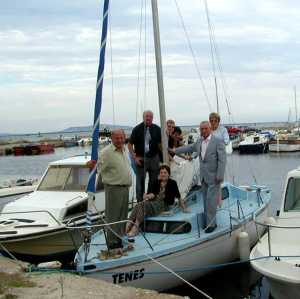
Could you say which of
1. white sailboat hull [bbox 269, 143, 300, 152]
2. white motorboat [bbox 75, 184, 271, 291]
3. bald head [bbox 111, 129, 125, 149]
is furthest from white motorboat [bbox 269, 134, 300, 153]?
bald head [bbox 111, 129, 125, 149]

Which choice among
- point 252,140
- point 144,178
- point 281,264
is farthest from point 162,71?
point 252,140

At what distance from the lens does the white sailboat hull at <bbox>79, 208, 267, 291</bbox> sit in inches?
366

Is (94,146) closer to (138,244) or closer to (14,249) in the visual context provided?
(138,244)

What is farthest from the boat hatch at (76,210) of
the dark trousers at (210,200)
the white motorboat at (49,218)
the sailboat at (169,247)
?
the dark trousers at (210,200)

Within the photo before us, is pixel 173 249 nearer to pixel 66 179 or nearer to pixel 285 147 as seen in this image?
pixel 66 179

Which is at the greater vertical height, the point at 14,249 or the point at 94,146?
the point at 94,146

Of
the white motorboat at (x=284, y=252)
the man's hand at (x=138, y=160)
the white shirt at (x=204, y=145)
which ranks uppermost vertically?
the white shirt at (x=204, y=145)

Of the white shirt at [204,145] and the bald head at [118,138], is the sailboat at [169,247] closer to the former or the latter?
the bald head at [118,138]

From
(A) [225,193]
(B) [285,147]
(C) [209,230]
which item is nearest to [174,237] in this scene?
(C) [209,230]

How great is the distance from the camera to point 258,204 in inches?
553

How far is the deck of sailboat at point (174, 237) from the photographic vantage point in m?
9.26

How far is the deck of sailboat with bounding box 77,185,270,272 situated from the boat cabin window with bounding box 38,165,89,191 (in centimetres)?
334

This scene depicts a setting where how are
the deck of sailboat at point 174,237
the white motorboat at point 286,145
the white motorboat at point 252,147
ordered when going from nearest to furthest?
the deck of sailboat at point 174,237 → the white motorboat at point 286,145 → the white motorboat at point 252,147

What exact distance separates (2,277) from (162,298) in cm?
271
